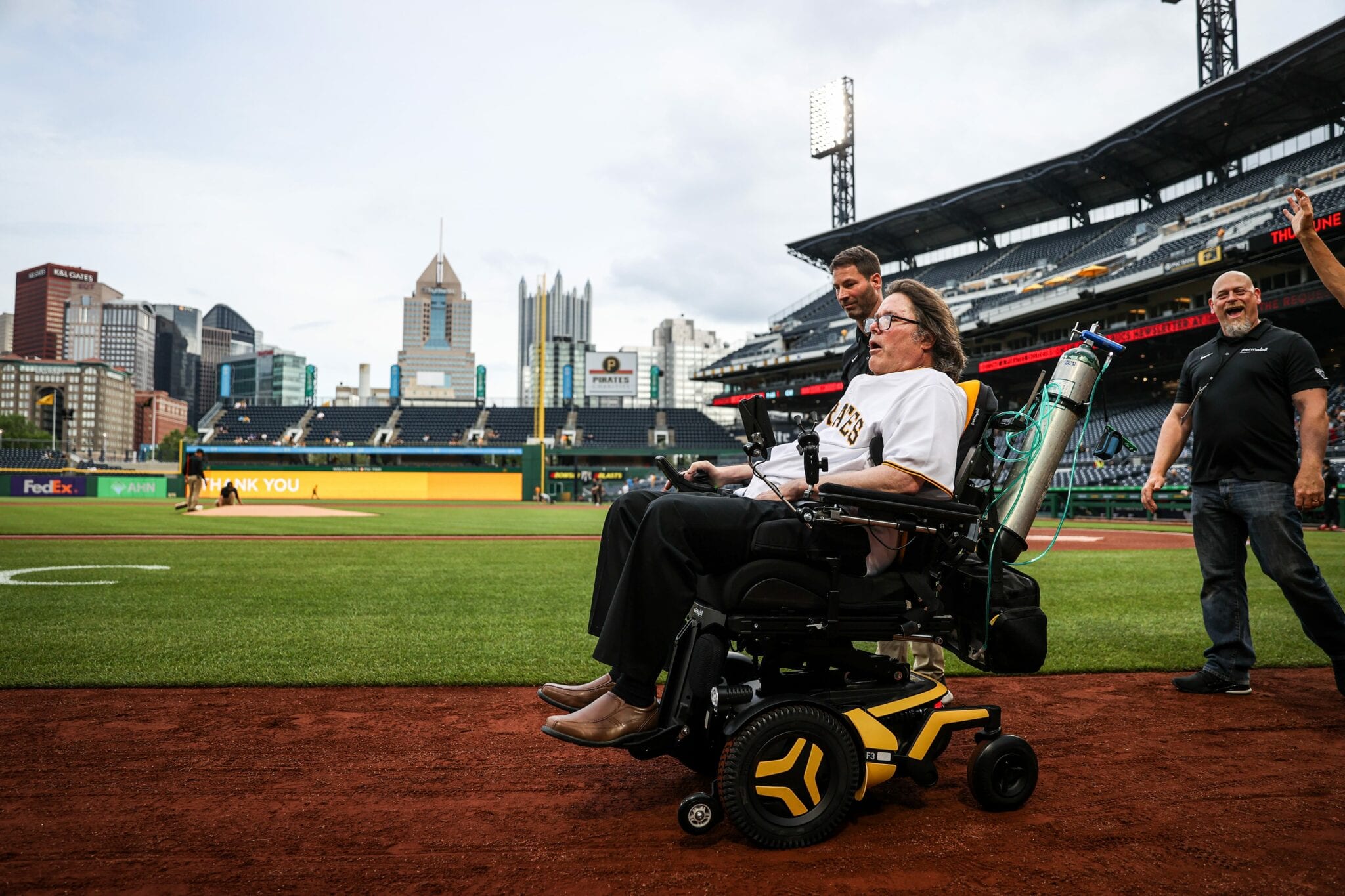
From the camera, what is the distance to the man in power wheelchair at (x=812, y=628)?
2.21 metres

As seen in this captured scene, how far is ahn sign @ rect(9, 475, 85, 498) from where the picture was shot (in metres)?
39.3

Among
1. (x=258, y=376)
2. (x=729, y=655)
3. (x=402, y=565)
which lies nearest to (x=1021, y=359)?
(x=402, y=565)

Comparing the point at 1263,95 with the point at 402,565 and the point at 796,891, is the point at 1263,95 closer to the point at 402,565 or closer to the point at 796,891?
the point at 402,565

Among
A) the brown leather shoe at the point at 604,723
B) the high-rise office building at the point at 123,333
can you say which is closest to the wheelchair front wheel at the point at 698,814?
the brown leather shoe at the point at 604,723

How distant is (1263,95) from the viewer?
103 feet

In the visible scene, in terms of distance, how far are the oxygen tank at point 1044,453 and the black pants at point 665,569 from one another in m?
0.90

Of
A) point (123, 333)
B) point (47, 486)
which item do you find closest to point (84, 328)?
point (123, 333)

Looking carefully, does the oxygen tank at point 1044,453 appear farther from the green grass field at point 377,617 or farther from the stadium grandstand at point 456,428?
the stadium grandstand at point 456,428

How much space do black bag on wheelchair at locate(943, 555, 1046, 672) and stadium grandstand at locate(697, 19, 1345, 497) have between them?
24461 millimetres

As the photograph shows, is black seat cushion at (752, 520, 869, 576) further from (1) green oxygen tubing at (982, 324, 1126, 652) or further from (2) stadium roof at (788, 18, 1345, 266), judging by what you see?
(2) stadium roof at (788, 18, 1345, 266)

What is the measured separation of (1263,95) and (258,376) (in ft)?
586

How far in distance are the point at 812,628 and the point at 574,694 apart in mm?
910

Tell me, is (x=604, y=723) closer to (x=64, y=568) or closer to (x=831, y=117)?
(x=64, y=568)

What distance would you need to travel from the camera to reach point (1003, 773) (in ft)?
7.91
